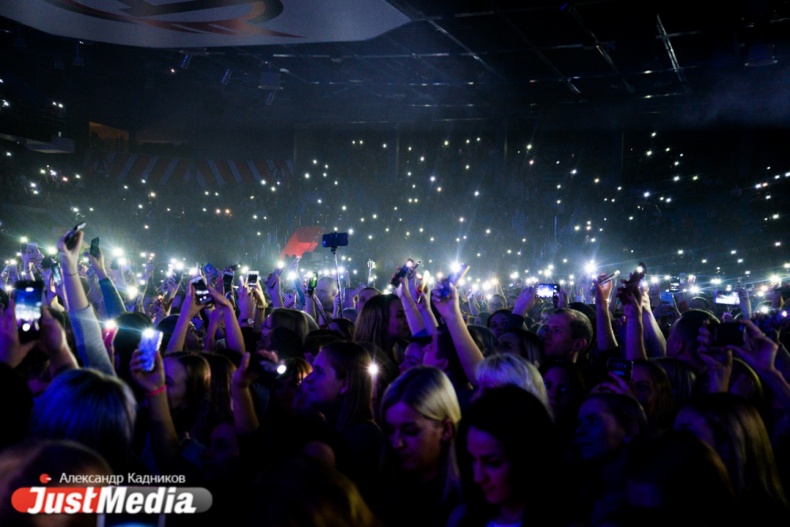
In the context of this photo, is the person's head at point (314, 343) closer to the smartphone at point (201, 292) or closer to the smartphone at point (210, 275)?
the smartphone at point (201, 292)

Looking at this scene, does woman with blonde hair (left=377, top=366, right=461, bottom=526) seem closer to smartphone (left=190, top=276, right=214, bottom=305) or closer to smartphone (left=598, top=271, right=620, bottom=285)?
smartphone (left=190, top=276, right=214, bottom=305)

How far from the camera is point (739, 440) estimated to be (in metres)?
2.78

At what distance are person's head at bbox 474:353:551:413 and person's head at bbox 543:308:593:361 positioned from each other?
179 centimetres

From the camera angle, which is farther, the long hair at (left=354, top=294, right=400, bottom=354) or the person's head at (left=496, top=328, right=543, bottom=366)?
the long hair at (left=354, top=294, right=400, bottom=354)

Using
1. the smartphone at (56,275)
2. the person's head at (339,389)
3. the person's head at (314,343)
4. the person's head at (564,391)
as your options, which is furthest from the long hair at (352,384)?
the smartphone at (56,275)

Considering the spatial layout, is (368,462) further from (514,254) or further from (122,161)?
(122,161)

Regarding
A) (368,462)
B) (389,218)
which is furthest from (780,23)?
(389,218)

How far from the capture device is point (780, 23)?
1034cm

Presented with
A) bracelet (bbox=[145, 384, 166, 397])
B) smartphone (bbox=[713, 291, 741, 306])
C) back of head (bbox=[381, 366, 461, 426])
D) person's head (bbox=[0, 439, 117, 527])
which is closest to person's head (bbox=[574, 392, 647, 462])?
back of head (bbox=[381, 366, 461, 426])

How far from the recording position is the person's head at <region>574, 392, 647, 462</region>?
305 cm

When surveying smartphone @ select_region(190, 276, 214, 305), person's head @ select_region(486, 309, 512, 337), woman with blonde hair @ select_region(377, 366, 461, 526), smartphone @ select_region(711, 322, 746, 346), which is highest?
smartphone @ select_region(190, 276, 214, 305)

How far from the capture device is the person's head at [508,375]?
316 centimetres

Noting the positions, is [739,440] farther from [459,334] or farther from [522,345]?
[522,345]

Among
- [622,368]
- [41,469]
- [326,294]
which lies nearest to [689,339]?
[622,368]
